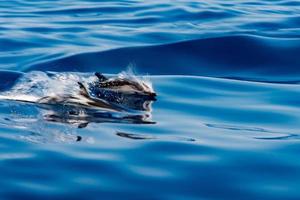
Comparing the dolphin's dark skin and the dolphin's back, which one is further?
the dolphin's back

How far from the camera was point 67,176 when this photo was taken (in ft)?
11.3

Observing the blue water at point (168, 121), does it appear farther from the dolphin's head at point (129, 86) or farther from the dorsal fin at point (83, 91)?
the dorsal fin at point (83, 91)

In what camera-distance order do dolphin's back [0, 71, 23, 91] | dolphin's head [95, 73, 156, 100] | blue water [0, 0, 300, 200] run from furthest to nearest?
dolphin's back [0, 71, 23, 91], dolphin's head [95, 73, 156, 100], blue water [0, 0, 300, 200]

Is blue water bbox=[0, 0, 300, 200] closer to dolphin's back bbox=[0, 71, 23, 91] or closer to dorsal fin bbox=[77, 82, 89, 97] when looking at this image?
dolphin's back bbox=[0, 71, 23, 91]

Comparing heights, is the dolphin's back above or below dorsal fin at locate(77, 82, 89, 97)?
above

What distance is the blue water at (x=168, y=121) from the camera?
338 centimetres

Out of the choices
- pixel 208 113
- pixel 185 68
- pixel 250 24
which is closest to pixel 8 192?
pixel 208 113

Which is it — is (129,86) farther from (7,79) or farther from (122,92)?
(7,79)

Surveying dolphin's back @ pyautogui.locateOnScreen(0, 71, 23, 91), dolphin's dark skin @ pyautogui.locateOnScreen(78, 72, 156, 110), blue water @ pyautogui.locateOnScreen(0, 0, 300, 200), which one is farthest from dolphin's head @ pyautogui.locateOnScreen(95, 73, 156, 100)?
dolphin's back @ pyautogui.locateOnScreen(0, 71, 23, 91)

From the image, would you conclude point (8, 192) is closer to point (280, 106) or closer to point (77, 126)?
point (77, 126)

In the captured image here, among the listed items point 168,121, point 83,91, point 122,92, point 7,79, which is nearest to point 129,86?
point 122,92

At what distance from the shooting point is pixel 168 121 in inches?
181

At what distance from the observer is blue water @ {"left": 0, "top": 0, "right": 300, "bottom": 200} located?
11.1 feet

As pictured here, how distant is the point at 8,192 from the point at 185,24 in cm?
717
